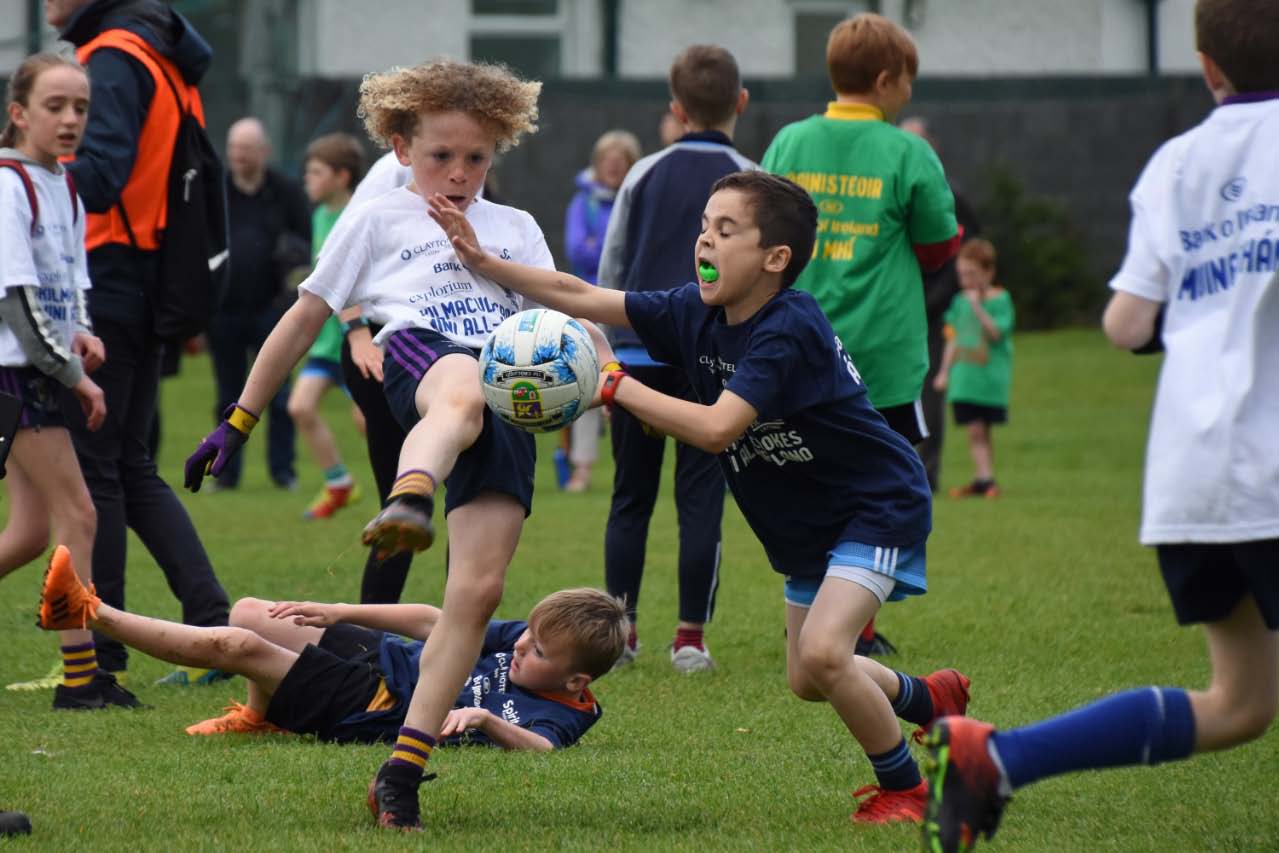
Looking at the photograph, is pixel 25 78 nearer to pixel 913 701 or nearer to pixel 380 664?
pixel 380 664

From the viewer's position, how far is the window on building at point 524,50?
25.4m

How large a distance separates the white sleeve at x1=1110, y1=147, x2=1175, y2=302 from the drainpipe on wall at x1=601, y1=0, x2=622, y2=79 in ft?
73.7

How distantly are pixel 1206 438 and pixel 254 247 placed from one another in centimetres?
974

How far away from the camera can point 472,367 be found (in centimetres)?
444

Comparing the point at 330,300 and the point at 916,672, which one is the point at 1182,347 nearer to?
the point at 330,300

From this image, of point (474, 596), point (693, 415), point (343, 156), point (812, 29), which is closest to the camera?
point (693, 415)

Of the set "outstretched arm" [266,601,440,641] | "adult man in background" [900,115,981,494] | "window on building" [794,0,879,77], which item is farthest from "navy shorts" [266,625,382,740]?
"window on building" [794,0,879,77]

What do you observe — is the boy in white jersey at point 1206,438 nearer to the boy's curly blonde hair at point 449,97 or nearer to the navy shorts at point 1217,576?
the navy shorts at point 1217,576

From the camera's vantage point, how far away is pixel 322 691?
5.33 m

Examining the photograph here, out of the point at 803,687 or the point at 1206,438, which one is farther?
the point at 803,687

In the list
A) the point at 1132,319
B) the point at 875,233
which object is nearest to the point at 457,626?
the point at 1132,319

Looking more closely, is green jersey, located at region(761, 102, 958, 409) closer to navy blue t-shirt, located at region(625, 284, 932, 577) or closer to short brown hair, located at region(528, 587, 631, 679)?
short brown hair, located at region(528, 587, 631, 679)

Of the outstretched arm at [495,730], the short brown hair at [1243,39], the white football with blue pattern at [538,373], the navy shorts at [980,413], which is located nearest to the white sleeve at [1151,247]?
the short brown hair at [1243,39]

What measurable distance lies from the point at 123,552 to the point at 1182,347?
421 centimetres
